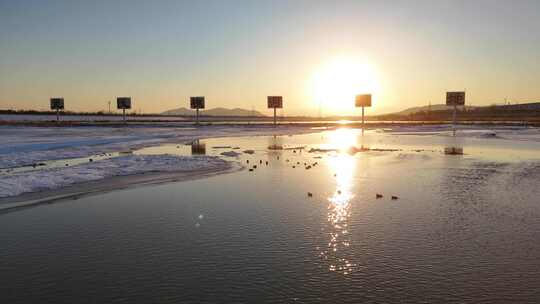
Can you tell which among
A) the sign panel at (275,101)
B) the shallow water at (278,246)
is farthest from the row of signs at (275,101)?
the shallow water at (278,246)

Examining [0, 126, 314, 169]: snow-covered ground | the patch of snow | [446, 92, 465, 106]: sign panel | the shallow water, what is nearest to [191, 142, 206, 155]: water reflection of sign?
[0, 126, 314, 169]: snow-covered ground

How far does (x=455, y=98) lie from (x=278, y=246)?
8263 cm

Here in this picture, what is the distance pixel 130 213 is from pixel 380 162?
13553mm

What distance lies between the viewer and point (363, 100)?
82188mm

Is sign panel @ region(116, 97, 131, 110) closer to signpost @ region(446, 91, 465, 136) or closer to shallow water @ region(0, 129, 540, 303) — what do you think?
signpost @ region(446, 91, 465, 136)

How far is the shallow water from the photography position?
15.6ft

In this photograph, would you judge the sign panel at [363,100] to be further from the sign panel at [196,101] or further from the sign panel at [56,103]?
the sign panel at [56,103]

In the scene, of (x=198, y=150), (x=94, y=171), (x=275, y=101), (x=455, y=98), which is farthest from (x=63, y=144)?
(x=455, y=98)

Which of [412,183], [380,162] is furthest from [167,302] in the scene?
[380,162]

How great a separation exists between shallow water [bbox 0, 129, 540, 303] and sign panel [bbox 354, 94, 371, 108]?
236 ft

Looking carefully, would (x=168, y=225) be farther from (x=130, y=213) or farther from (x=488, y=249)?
(x=488, y=249)

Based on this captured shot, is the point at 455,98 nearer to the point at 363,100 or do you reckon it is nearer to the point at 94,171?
the point at 363,100

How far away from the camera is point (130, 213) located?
867 cm

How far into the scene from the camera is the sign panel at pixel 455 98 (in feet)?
256
